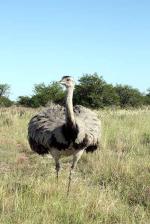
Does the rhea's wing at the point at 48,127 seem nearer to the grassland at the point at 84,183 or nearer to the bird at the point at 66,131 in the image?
the bird at the point at 66,131

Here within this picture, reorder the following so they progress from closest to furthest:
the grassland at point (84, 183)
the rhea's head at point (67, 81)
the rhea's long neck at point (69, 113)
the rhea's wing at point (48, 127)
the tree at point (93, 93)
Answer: the grassland at point (84, 183)
the rhea's long neck at point (69, 113)
the rhea's head at point (67, 81)
the rhea's wing at point (48, 127)
the tree at point (93, 93)


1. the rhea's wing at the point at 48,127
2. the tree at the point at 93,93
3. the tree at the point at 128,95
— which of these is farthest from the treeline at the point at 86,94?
the rhea's wing at the point at 48,127

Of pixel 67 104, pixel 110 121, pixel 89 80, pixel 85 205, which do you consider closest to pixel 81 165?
pixel 67 104

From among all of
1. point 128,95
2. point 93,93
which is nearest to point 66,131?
point 93,93

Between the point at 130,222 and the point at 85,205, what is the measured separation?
440mm

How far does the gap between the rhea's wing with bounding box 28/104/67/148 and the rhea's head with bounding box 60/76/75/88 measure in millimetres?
503

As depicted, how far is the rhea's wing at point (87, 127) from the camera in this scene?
22.2ft

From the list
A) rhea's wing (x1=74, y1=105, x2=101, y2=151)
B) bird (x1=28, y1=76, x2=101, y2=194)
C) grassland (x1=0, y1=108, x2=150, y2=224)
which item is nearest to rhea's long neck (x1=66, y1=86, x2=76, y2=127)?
bird (x1=28, y1=76, x2=101, y2=194)

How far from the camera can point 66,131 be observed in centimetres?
669

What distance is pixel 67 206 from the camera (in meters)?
5.29

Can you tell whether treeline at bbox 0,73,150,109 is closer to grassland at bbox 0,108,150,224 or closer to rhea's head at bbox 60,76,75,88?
grassland at bbox 0,108,150,224

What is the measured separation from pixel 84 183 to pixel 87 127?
2.24 ft

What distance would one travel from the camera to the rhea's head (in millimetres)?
6754

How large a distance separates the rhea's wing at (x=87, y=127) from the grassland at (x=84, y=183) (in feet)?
1.61
